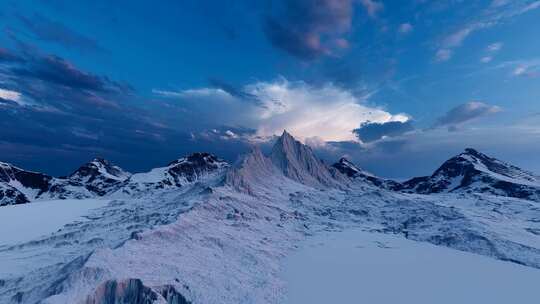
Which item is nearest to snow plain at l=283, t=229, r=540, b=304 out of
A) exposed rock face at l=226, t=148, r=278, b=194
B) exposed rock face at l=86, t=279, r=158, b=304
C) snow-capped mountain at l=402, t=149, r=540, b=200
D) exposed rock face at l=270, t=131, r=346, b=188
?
exposed rock face at l=86, t=279, r=158, b=304

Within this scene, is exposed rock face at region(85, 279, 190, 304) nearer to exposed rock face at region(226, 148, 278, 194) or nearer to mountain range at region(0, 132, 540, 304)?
mountain range at region(0, 132, 540, 304)

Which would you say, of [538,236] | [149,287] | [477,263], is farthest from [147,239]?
[538,236]

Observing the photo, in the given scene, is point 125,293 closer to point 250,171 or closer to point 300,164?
point 250,171

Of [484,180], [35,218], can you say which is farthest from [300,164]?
[484,180]

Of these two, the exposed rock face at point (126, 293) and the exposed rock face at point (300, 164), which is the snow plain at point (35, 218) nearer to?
the exposed rock face at point (126, 293)

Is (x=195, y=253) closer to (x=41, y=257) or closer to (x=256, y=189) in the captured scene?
(x=41, y=257)

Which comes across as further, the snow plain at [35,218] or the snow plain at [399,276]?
the snow plain at [35,218]

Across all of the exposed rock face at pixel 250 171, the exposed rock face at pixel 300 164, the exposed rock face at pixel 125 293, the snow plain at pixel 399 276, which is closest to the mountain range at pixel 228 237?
the exposed rock face at pixel 125 293
